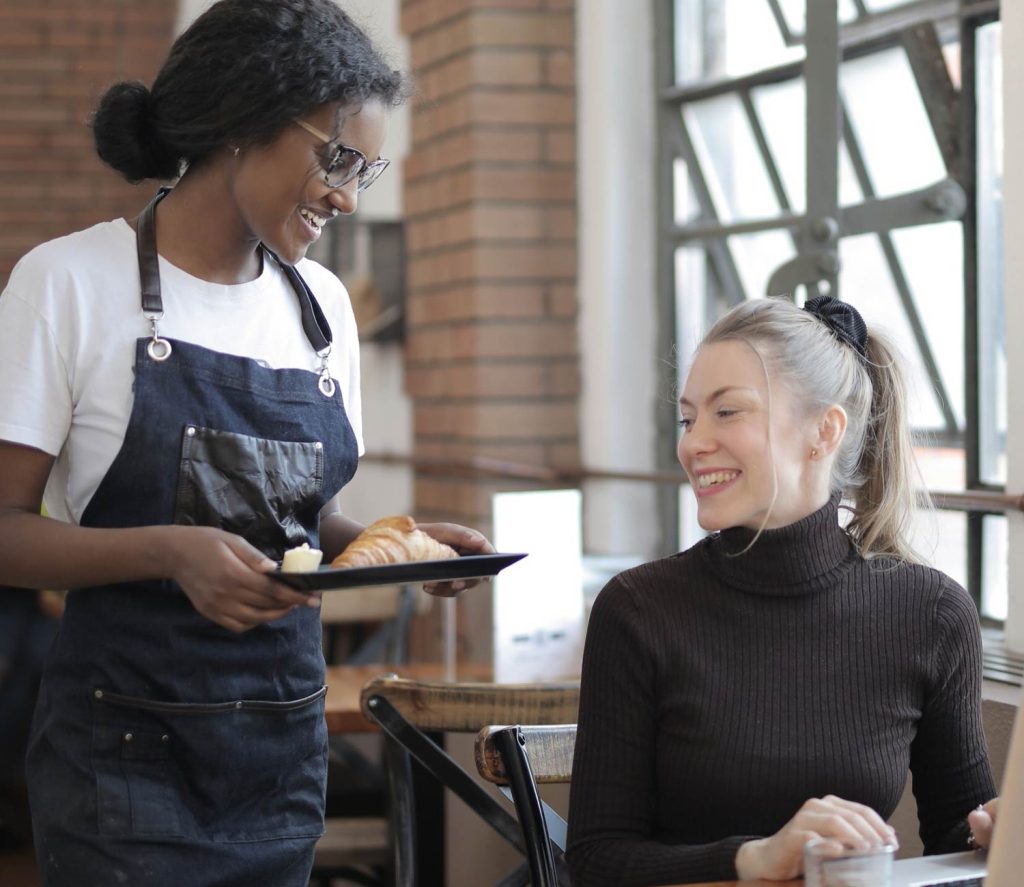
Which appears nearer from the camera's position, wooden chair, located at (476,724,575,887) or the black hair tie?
wooden chair, located at (476,724,575,887)

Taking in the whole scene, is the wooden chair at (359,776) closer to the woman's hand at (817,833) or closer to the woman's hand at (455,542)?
the woman's hand at (455,542)

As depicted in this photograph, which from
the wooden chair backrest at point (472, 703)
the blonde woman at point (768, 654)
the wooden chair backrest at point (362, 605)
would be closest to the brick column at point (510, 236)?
the wooden chair backrest at point (362, 605)

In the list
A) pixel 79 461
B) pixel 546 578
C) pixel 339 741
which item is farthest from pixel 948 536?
pixel 79 461

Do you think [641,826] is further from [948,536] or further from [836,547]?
[948,536]

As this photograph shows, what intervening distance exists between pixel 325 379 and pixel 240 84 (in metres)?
0.36

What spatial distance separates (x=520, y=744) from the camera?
1674mm

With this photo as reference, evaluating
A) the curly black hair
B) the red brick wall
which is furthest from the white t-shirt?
the red brick wall

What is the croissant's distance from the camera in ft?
5.20

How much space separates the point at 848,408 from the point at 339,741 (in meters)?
2.24

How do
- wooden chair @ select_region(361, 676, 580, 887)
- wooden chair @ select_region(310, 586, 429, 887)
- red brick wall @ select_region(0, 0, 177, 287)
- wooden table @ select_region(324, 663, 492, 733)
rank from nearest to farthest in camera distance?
wooden chair @ select_region(361, 676, 580, 887), wooden table @ select_region(324, 663, 492, 733), wooden chair @ select_region(310, 586, 429, 887), red brick wall @ select_region(0, 0, 177, 287)

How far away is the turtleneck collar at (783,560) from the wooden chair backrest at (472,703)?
0.41m

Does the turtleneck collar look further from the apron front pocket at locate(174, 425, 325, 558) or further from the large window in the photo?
the large window

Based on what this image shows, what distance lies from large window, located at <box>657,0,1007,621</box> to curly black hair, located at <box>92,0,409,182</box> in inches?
47.1

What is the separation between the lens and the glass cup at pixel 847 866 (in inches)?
43.9
